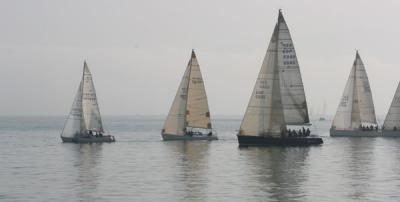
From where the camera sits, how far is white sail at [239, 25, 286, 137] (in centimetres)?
8906

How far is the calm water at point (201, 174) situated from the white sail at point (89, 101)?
8093 mm

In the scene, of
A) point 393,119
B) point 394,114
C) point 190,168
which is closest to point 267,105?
point 190,168

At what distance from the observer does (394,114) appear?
123312 millimetres

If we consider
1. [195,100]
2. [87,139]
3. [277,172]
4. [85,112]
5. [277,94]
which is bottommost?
[277,172]

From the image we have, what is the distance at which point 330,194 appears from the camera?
48.9 m

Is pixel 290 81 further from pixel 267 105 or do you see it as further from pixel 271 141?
pixel 271 141

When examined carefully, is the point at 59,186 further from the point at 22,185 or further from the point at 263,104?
the point at 263,104

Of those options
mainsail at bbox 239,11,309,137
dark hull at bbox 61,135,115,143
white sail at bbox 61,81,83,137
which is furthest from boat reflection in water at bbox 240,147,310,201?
white sail at bbox 61,81,83,137

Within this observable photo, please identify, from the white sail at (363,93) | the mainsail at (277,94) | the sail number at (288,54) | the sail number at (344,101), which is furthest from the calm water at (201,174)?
the sail number at (344,101)

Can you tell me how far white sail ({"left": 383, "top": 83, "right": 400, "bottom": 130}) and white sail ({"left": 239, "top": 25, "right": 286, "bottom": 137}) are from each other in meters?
39.0

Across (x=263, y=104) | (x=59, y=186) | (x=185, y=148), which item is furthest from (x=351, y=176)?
(x=185, y=148)

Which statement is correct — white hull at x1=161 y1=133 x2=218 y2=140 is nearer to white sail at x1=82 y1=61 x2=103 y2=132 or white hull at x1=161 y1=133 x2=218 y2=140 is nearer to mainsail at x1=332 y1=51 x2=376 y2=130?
white sail at x1=82 y1=61 x2=103 y2=132

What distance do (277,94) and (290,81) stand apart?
317cm

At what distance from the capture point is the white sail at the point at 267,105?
292ft
